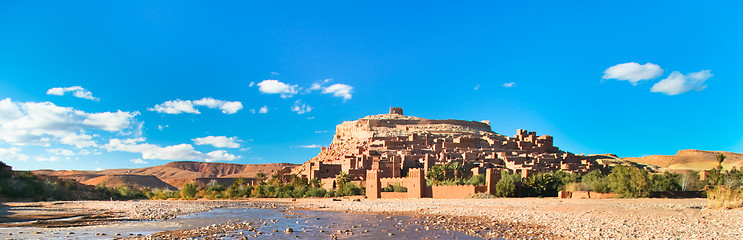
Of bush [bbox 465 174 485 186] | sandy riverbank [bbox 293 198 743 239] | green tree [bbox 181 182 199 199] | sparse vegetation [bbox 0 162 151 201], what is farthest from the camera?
green tree [bbox 181 182 199 199]

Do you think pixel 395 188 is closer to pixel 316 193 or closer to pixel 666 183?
pixel 316 193

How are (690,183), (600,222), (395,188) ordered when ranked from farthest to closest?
(395,188) → (690,183) → (600,222)

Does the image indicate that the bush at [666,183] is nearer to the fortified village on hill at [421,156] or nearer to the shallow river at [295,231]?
the fortified village on hill at [421,156]

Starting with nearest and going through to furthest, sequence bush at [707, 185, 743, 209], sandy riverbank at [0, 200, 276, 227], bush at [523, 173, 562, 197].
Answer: bush at [707, 185, 743, 209]
sandy riverbank at [0, 200, 276, 227]
bush at [523, 173, 562, 197]

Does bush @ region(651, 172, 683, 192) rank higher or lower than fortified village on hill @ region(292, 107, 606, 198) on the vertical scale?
lower

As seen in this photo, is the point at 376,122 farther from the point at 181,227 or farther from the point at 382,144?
the point at 181,227

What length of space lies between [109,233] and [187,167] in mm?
127384

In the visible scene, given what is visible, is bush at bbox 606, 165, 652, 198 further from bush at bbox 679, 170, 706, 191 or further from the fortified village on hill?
the fortified village on hill

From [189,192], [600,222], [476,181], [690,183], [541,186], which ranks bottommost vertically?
[600,222]

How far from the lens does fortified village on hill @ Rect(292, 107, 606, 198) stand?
3275 centimetres

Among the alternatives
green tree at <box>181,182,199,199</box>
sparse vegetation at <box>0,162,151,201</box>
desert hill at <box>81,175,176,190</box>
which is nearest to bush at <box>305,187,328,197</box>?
green tree at <box>181,182,199,199</box>

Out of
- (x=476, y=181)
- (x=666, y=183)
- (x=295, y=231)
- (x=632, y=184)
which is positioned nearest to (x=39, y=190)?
(x=476, y=181)

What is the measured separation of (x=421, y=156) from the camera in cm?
5134

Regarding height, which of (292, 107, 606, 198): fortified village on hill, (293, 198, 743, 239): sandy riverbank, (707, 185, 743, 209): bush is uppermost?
(292, 107, 606, 198): fortified village on hill
